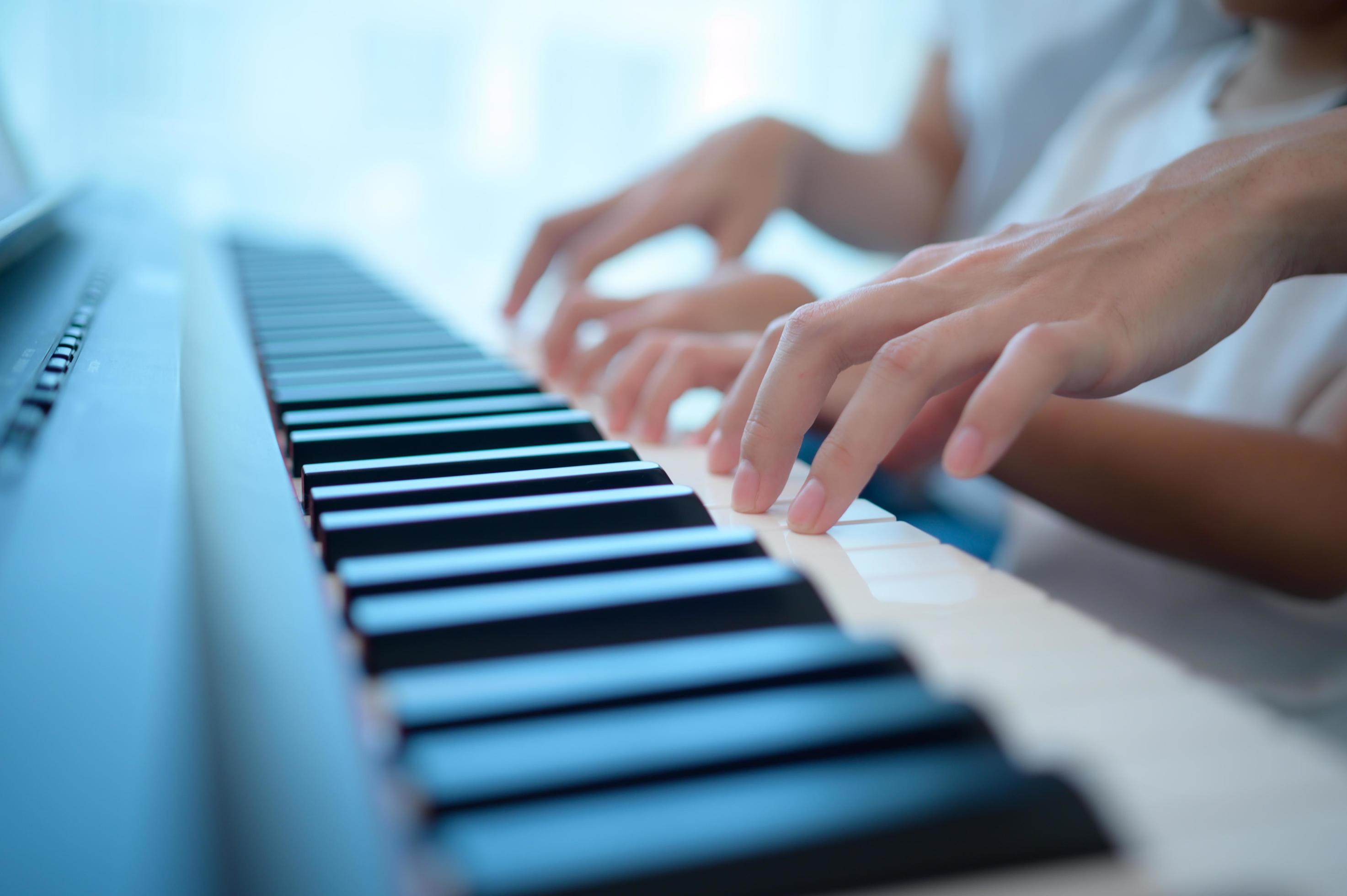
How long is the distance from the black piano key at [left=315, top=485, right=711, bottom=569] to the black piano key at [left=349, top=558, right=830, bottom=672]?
2.2 inches

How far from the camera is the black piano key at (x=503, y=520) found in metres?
0.39

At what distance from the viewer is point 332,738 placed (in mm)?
255

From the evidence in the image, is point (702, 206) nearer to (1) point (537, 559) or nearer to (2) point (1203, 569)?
(2) point (1203, 569)

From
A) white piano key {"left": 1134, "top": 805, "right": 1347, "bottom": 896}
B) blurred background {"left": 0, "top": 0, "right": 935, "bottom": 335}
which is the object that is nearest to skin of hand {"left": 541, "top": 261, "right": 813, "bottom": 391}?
white piano key {"left": 1134, "top": 805, "right": 1347, "bottom": 896}

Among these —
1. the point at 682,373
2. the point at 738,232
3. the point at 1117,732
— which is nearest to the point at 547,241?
the point at 738,232

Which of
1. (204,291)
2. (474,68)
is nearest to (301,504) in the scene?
(204,291)

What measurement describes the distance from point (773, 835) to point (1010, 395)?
254 millimetres

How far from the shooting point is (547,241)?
1.15 m

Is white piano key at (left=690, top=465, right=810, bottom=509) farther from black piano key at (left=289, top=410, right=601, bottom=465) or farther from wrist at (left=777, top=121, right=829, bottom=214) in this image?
wrist at (left=777, top=121, right=829, bottom=214)

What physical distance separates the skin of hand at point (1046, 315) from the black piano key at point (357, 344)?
1.21 ft

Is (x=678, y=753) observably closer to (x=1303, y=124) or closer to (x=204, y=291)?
(x=1303, y=124)

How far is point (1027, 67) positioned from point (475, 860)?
1615 millimetres

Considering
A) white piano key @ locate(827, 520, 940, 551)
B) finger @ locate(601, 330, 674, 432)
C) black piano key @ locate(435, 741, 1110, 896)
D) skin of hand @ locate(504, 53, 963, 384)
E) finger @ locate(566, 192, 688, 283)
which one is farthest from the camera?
finger @ locate(566, 192, 688, 283)

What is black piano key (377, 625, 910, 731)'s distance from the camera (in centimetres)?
27
